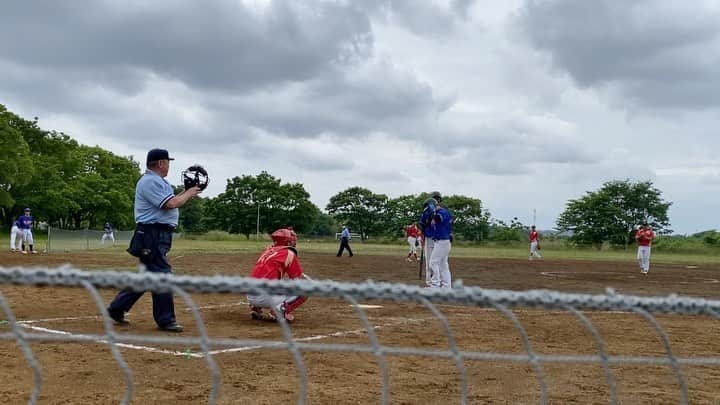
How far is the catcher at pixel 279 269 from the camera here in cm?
750

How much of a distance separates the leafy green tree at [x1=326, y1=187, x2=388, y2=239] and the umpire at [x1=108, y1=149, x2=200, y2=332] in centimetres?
10857

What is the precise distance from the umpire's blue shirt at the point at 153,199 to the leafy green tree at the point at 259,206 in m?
97.2

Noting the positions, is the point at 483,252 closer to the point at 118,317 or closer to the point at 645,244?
the point at 645,244

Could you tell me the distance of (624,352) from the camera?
20.9 ft

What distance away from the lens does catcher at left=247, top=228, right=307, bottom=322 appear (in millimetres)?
7504

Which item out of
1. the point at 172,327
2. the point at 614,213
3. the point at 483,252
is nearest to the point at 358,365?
the point at 172,327

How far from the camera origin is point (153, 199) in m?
6.71

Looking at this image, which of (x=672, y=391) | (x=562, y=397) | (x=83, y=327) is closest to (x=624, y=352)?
(x=672, y=391)

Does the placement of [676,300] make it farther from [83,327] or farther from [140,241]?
[83,327]

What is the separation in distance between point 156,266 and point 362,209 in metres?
110

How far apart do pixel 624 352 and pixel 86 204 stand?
233ft

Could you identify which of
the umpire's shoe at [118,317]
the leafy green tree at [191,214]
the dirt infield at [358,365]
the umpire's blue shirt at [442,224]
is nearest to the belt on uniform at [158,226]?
the umpire's shoe at [118,317]

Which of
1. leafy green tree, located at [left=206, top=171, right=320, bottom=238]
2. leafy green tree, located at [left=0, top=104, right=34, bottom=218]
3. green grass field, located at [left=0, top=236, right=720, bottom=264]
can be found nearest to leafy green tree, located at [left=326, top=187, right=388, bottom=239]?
leafy green tree, located at [left=206, top=171, right=320, bottom=238]

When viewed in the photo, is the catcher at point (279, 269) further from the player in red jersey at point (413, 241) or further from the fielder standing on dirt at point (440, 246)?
the player in red jersey at point (413, 241)
